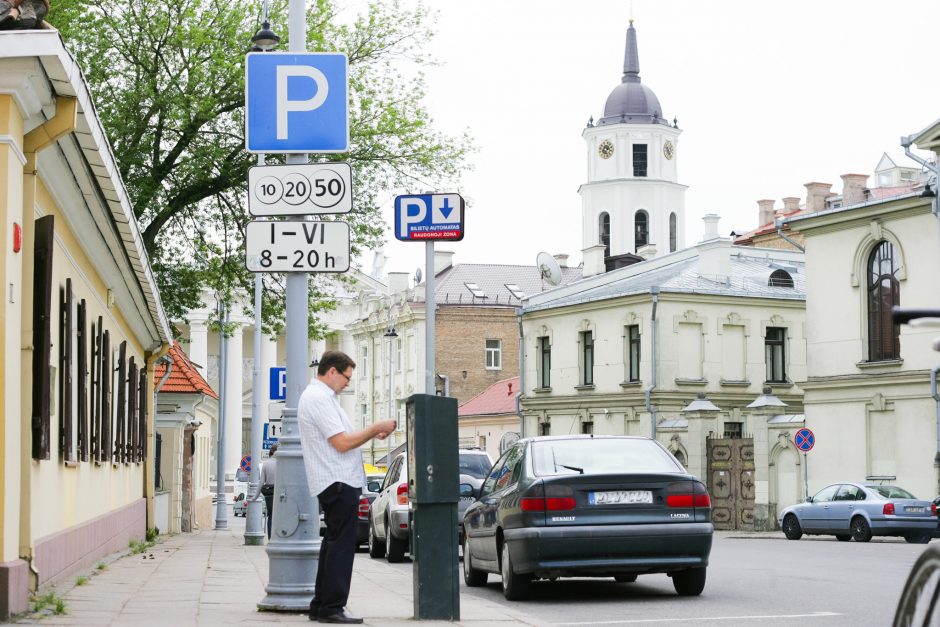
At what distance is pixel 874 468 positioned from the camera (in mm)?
40344

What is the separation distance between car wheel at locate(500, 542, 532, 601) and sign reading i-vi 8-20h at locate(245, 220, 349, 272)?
4.02 m


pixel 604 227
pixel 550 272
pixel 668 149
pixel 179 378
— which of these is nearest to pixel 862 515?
pixel 179 378

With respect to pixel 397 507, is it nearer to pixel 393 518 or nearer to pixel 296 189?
pixel 393 518

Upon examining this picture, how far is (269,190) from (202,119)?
20.4 m

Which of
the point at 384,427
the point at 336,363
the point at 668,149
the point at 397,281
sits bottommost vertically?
the point at 384,427

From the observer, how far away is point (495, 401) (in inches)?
2931

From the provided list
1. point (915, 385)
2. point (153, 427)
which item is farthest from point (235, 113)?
point (915, 385)

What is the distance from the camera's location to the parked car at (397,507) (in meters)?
21.3

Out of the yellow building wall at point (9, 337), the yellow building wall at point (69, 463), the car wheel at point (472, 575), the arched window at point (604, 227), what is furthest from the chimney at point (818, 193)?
the yellow building wall at point (9, 337)

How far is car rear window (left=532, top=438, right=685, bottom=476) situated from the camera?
44.1ft

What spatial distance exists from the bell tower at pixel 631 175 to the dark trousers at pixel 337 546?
105533 millimetres

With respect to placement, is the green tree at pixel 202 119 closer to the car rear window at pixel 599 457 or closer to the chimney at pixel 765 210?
the car rear window at pixel 599 457

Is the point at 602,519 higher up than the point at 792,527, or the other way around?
the point at 602,519

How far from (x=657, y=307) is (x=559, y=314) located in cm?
700
